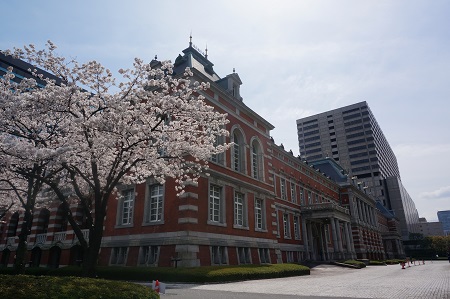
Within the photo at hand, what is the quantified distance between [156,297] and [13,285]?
3.58m

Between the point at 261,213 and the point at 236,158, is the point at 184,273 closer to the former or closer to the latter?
the point at 236,158

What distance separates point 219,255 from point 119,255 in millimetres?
7464

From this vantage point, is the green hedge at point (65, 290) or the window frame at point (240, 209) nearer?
the green hedge at point (65, 290)

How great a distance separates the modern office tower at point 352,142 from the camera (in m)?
116

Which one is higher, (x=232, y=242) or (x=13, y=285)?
(x=232, y=242)

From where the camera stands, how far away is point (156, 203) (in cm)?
2231

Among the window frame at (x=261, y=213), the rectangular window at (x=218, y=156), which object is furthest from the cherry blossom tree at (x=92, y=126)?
the window frame at (x=261, y=213)

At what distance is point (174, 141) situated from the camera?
47.7 ft

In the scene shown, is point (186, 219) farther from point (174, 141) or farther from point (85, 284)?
point (85, 284)

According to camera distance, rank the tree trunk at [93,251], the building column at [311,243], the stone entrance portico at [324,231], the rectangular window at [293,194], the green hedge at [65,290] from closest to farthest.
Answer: the green hedge at [65,290] → the tree trunk at [93,251] → the stone entrance portico at [324,231] → the building column at [311,243] → the rectangular window at [293,194]

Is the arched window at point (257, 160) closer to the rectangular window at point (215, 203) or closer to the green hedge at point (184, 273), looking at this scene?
the rectangular window at point (215, 203)

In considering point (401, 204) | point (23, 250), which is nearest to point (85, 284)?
point (23, 250)

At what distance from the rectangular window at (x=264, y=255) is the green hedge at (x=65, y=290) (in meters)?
19.1

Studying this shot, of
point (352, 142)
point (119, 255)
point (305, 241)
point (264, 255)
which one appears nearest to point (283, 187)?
point (305, 241)
